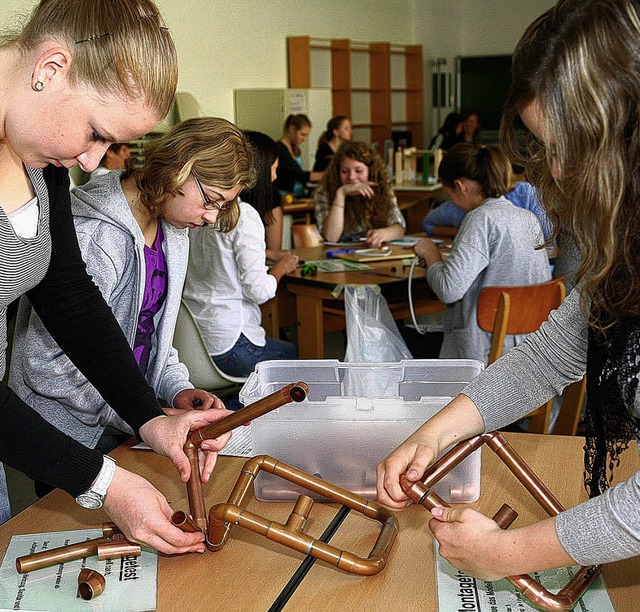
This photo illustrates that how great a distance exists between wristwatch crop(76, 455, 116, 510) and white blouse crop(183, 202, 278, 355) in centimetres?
177

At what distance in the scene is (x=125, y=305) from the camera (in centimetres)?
183

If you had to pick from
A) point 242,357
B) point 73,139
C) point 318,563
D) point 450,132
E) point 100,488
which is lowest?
point 242,357

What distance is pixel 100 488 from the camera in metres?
1.22

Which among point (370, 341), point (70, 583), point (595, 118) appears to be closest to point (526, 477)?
point (595, 118)

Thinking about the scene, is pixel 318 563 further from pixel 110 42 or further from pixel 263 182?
pixel 263 182

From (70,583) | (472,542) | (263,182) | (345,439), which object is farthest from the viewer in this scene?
(263,182)

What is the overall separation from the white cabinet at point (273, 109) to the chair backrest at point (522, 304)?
633cm

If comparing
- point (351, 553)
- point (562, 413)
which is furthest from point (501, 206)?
point (351, 553)

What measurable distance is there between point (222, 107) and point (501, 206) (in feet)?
20.2

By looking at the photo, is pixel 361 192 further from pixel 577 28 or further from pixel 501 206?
pixel 577 28

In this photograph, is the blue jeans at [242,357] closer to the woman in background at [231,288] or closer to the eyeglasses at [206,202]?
the woman in background at [231,288]

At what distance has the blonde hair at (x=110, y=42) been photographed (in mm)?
1104

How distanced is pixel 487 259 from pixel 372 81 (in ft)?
26.6

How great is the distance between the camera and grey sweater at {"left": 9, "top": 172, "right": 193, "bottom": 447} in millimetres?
1709
